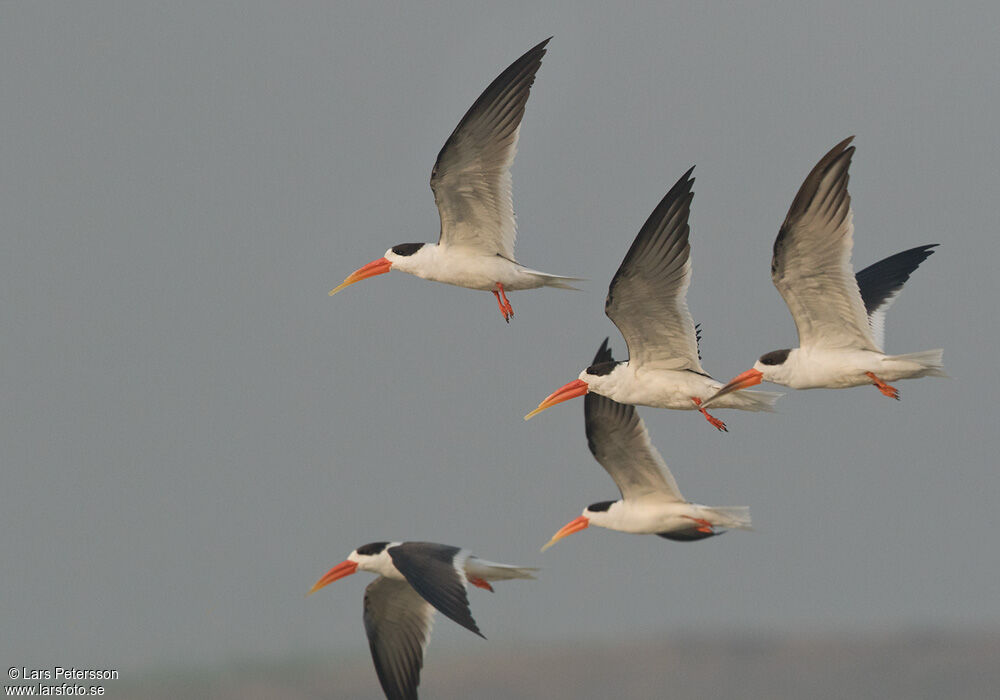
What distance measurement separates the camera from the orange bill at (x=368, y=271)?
1852 cm

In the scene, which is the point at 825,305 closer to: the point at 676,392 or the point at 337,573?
the point at 676,392

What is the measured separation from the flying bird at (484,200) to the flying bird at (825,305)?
2.61m

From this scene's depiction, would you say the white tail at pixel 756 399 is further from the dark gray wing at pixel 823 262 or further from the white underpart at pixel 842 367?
the dark gray wing at pixel 823 262

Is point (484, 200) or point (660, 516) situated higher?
point (484, 200)

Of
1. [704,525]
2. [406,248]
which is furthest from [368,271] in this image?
[704,525]

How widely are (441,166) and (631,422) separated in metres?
3.62

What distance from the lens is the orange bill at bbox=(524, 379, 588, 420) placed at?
16906 millimetres

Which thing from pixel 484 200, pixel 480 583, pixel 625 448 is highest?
pixel 484 200

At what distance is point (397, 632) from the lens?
1647cm

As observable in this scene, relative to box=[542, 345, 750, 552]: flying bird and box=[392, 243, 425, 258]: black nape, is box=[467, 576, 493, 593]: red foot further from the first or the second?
box=[392, 243, 425, 258]: black nape

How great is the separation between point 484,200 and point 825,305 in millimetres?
4155

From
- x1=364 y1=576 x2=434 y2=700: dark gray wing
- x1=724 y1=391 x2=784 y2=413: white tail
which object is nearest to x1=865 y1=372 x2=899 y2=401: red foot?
x1=724 y1=391 x2=784 y2=413: white tail

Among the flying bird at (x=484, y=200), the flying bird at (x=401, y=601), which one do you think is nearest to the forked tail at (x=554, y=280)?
the flying bird at (x=484, y=200)

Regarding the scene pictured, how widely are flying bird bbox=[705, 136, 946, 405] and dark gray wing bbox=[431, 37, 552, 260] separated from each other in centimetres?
330
